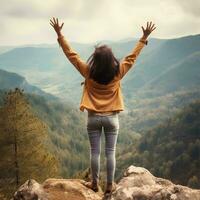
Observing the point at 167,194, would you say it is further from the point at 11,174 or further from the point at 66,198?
the point at 11,174

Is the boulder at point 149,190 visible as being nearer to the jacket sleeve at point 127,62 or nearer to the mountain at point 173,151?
the jacket sleeve at point 127,62

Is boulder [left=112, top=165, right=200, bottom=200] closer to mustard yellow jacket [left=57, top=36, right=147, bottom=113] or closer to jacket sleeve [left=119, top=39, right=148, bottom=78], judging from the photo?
mustard yellow jacket [left=57, top=36, right=147, bottom=113]

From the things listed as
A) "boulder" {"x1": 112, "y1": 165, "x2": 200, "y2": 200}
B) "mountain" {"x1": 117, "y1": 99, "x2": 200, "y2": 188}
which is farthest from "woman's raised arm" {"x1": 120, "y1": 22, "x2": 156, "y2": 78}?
"mountain" {"x1": 117, "y1": 99, "x2": 200, "y2": 188}

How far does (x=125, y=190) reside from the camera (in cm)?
895

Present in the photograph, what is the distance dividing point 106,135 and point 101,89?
1.08m

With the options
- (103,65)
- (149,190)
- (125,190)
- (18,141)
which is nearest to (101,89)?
(103,65)

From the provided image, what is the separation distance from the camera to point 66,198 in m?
9.15

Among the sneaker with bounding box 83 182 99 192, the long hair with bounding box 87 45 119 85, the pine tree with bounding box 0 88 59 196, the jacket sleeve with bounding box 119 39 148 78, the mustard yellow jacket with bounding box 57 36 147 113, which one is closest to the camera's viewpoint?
the long hair with bounding box 87 45 119 85

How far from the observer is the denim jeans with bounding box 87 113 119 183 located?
8609 millimetres

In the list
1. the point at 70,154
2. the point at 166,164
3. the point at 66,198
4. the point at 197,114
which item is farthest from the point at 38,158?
the point at 197,114

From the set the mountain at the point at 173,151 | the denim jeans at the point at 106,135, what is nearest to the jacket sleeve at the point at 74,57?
the denim jeans at the point at 106,135

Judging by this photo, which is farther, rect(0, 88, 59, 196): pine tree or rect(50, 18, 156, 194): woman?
rect(0, 88, 59, 196): pine tree

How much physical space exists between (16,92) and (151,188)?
16075 mm

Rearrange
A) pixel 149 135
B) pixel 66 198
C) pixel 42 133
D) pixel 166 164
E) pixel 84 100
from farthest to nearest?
pixel 149 135 → pixel 166 164 → pixel 42 133 → pixel 66 198 → pixel 84 100
